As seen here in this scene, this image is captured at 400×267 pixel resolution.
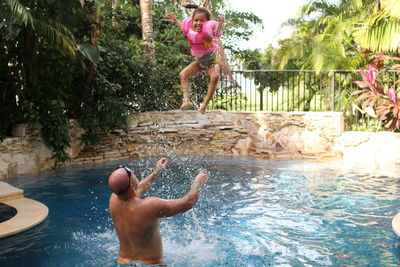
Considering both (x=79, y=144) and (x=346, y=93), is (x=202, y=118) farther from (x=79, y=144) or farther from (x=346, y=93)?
(x=346, y=93)

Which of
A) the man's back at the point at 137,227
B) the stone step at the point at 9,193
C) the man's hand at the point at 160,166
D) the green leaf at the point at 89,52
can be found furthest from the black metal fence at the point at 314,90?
the man's back at the point at 137,227

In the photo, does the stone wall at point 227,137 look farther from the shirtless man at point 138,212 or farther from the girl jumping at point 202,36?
the shirtless man at point 138,212

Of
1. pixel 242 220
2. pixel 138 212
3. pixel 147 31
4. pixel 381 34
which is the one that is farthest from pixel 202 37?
pixel 147 31

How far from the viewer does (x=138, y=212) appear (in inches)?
164

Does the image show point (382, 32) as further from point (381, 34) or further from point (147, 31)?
point (147, 31)

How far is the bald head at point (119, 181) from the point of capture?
4.03 m

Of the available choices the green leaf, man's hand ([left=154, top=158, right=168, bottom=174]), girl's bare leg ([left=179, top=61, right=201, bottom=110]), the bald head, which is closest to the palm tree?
girl's bare leg ([left=179, top=61, right=201, bottom=110])

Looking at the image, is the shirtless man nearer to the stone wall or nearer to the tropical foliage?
the tropical foliage

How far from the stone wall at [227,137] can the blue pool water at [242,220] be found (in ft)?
4.91

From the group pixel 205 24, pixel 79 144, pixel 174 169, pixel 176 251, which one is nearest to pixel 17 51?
pixel 79 144

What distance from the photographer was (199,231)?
641 cm

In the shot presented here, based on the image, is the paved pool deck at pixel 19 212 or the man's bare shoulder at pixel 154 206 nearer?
the man's bare shoulder at pixel 154 206

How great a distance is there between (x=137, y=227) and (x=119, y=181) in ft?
1.62

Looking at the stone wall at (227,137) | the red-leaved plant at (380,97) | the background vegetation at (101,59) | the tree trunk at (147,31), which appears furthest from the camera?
the tree trunk at (147,31)
